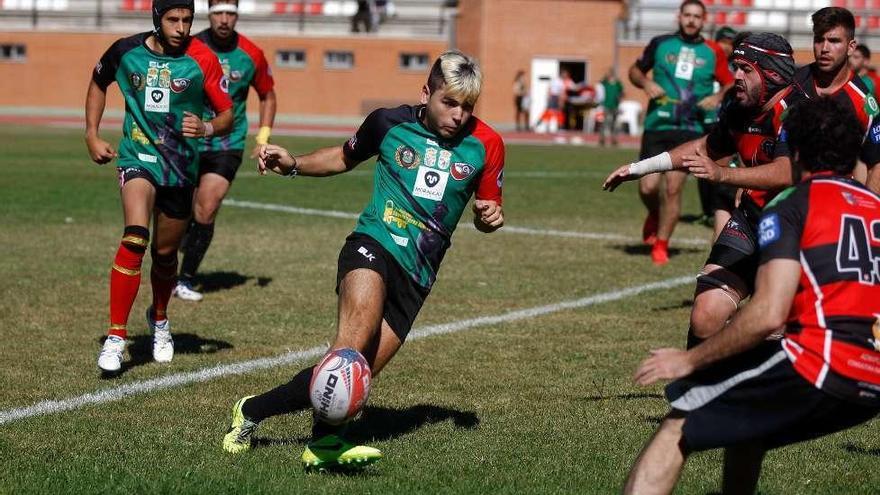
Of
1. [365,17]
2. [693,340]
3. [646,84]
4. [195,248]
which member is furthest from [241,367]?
[365,17]

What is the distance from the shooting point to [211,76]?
8672 mm

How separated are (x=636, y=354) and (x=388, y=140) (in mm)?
3215

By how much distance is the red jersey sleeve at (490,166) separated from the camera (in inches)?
255

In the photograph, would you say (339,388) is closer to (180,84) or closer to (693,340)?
A: (693,340)

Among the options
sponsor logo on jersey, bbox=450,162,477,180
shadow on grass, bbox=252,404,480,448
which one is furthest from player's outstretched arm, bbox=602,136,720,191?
shadow on grass, bbox=252,404,480,448

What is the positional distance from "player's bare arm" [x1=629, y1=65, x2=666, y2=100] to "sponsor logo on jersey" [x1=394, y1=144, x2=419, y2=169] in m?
7.32

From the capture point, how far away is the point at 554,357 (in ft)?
29.0

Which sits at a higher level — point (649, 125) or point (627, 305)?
point (649, 125)

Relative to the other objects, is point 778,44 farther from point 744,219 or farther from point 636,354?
point 636,354

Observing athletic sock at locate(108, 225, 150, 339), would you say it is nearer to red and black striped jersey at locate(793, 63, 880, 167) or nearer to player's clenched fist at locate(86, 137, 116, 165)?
player's clenched fist at locate(86, 137, 116, 165)

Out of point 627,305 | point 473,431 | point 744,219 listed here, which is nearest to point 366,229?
point 473,431

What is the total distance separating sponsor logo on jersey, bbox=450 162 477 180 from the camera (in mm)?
6379

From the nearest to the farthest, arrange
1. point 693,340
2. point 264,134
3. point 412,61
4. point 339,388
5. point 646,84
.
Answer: point 339,388 < point 693,340 < point 264,134 < point 646,84 < point 412,61

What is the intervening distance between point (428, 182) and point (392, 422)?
4.50 ft
